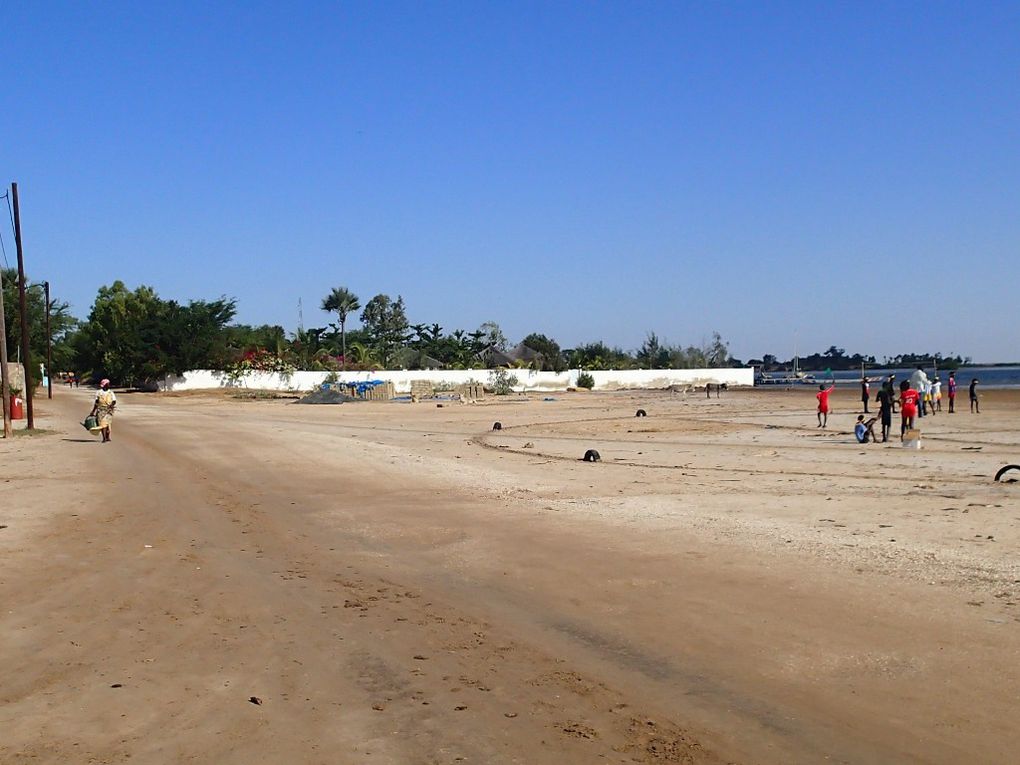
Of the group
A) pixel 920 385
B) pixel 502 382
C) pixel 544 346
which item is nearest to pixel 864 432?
pixel 920 385

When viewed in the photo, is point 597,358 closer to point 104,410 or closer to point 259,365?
point 259,365

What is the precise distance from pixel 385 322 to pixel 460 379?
2047 inches

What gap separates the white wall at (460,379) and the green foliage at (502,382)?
79cm

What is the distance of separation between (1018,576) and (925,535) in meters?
2.26

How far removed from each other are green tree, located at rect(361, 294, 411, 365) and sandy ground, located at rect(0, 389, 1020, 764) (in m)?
92.1

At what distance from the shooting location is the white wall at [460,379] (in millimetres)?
68750

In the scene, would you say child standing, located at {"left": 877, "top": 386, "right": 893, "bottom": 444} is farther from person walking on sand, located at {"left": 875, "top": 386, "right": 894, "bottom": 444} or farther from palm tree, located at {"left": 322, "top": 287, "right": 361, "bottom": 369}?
palm tree, located at {"left": 322, "top": 287, "right": 361, "bottom": 369}

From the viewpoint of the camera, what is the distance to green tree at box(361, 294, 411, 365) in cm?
11145

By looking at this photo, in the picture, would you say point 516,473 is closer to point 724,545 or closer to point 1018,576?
point 724,545

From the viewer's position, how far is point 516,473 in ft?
62.0

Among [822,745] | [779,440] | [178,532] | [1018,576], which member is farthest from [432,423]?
[822,745]

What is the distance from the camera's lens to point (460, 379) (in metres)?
75.6

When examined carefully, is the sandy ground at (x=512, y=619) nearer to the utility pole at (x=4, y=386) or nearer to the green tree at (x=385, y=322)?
the utility pole at (x=4, y=386)

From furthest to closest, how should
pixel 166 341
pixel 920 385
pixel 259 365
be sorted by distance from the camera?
pixel 259 365 → pixel 166 341 → pixel 920 385
